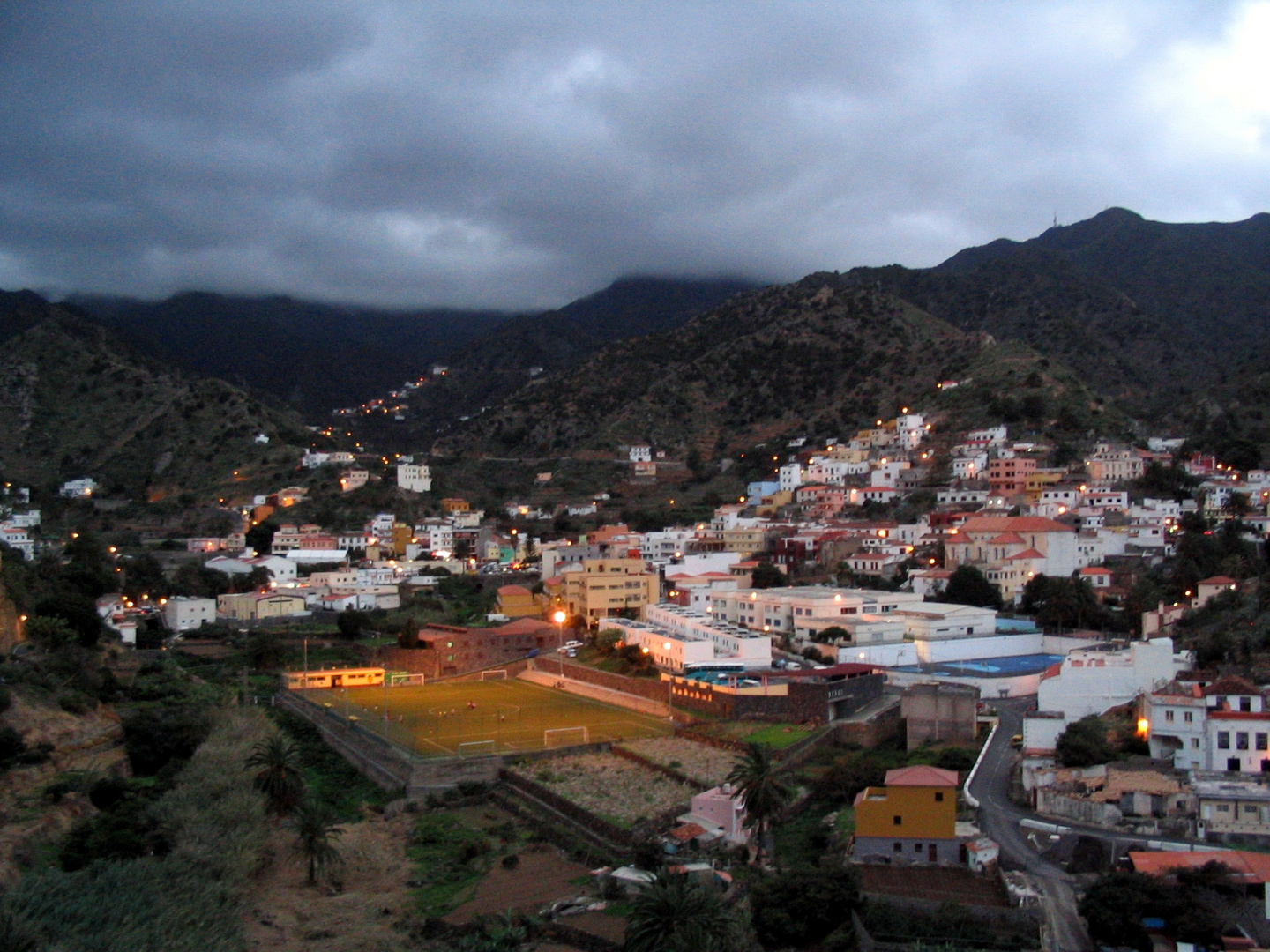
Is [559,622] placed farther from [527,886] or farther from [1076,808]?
[1076,808]

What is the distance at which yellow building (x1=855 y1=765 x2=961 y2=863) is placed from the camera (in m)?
17.7

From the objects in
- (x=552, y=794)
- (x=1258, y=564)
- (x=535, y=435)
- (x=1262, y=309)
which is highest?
(x=1262, y=309)

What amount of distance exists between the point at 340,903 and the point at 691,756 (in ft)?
29.9

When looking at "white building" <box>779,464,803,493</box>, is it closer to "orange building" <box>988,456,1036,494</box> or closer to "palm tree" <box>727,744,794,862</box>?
"orange building" <box>988,456,1036,494</box>

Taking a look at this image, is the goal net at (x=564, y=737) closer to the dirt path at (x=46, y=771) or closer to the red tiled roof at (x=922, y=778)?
the dirt path at (x=46, y=771)

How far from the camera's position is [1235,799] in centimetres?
1738

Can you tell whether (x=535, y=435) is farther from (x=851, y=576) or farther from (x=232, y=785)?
(x=232, y=785)

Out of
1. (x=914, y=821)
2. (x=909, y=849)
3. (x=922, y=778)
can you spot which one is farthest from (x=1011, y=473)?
(x=909, y=849)

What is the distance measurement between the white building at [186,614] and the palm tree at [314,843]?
26130 mm

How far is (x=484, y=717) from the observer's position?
3106cm

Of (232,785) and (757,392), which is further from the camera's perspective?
(757,392)

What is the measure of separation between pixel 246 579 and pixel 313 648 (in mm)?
10556

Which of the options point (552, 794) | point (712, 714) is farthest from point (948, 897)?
point (712, 714)

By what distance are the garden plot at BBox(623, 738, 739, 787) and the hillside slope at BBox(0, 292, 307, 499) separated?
46904 mm
